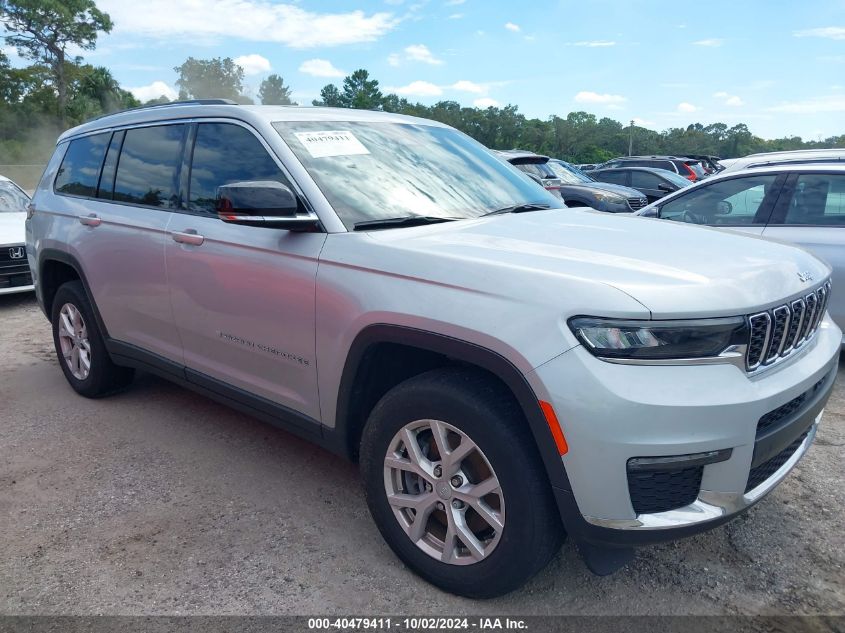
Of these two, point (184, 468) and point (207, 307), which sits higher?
point (207, 307)

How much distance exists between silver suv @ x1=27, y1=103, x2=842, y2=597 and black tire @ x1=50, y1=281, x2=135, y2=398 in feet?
2.03

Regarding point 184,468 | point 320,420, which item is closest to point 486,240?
point 320,420

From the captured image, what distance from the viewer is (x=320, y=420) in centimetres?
301

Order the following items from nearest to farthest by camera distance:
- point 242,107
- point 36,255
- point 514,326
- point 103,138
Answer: point 514,326 < point 242,107 < point 103,138 < point 36,255

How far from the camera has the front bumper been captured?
2055 millimetres

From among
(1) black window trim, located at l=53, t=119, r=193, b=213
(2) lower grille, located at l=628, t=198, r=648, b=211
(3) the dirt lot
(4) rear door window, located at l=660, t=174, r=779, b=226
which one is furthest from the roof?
(2) lower grille, located at l=628, t=198, r=648, b=211

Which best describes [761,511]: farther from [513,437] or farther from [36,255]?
[36,255]

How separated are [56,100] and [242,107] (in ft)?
169

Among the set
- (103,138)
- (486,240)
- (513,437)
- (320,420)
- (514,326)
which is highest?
(103,138)

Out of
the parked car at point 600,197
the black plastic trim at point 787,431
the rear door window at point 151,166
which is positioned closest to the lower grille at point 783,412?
the black plastic trim at point 787,431

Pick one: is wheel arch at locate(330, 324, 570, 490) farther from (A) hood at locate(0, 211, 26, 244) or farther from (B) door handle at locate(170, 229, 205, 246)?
(A) hood at locate(0, 211, 26, 244)

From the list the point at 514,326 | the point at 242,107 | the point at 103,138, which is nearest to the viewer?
the point at 514,326

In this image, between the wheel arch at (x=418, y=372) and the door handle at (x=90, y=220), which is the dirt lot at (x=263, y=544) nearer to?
the wheel arch at (x=418, y=372)

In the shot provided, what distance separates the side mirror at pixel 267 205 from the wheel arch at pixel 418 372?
22.7 inches
